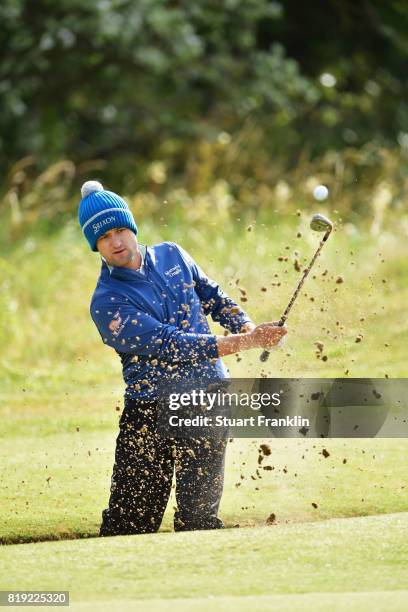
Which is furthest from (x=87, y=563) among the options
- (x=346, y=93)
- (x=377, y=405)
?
(x=346, y=93)

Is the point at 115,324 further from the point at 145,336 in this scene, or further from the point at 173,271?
the point at 173,271

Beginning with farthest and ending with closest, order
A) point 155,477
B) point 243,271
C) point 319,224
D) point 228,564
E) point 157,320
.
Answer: point 243,271
point 155,477
point 319,224
point 157,320
point 228,564

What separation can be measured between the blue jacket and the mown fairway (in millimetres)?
583

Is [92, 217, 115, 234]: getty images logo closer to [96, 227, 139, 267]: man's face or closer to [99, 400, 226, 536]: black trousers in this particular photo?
[96, 227, 139, 267]: man's face

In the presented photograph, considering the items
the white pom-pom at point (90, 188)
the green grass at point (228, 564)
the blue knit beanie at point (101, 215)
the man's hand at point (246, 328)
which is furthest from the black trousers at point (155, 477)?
the white pom-pom at point (90, 188)

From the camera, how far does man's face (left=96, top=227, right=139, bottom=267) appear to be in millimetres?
4211

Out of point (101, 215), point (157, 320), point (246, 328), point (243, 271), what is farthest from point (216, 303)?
point (243, 271)

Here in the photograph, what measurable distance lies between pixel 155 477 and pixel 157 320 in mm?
632

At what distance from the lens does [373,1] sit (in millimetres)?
13500

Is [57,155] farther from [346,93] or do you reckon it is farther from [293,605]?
[293,605]

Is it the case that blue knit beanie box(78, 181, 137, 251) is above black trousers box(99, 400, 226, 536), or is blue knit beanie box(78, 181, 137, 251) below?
above

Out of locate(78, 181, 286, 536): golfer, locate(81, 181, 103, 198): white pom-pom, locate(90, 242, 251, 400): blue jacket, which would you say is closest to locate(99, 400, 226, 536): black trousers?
locate(78, 181, 286, 536): golfer

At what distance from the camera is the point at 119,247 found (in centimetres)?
422

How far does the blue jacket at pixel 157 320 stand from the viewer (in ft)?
13.4
